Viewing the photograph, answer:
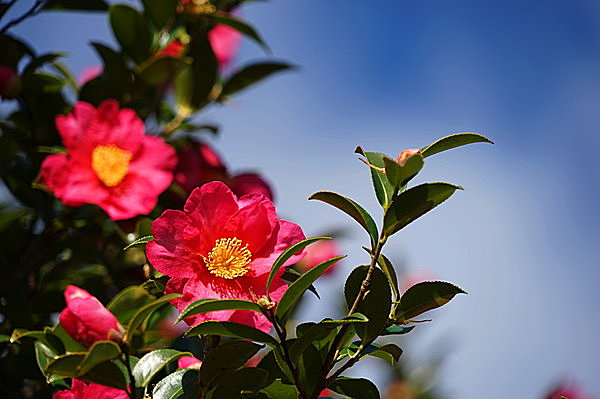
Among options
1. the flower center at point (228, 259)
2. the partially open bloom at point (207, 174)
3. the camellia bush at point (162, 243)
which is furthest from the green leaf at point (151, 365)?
the partially open bloom at point (207, 174)

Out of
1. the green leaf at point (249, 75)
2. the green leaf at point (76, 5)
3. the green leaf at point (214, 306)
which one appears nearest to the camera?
the green leaf at point (214, 306)

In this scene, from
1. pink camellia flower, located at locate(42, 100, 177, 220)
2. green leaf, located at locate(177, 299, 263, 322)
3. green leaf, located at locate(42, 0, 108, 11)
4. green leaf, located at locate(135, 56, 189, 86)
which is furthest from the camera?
green leaf, located at locate(42, 0, 108, 11)

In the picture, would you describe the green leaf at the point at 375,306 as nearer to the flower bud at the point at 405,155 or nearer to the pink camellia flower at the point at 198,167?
the flower bud at the point at 405,155

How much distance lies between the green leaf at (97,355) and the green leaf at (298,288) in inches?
5.9

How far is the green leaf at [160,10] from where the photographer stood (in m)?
1.37

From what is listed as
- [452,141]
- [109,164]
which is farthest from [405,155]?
[109,164]

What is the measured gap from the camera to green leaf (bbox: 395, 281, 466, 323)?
68 centimetres

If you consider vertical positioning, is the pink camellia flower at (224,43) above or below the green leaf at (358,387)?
above

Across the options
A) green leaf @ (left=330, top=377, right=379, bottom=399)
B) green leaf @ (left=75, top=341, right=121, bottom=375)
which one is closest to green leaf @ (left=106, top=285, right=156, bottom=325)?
green leaf @ (left=75, top=341, right=121, bottom=375)

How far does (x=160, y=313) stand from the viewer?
983 mm

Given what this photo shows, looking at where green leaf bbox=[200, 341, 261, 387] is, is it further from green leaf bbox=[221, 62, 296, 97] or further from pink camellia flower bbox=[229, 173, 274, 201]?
green leaf bbox=[221, 62, 296, 97]

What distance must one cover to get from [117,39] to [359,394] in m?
0.95

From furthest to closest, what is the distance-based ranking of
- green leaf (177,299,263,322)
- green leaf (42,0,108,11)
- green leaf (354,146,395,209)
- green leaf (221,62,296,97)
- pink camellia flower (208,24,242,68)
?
pink camellia flower (208,24,242,68) < green leaf (221,62,296,97) < green leaf (42,0,108,11) < green leaf (354,146,395,209) < green leaf (177,299,263,322)

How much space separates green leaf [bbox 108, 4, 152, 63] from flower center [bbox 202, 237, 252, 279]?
75cm
